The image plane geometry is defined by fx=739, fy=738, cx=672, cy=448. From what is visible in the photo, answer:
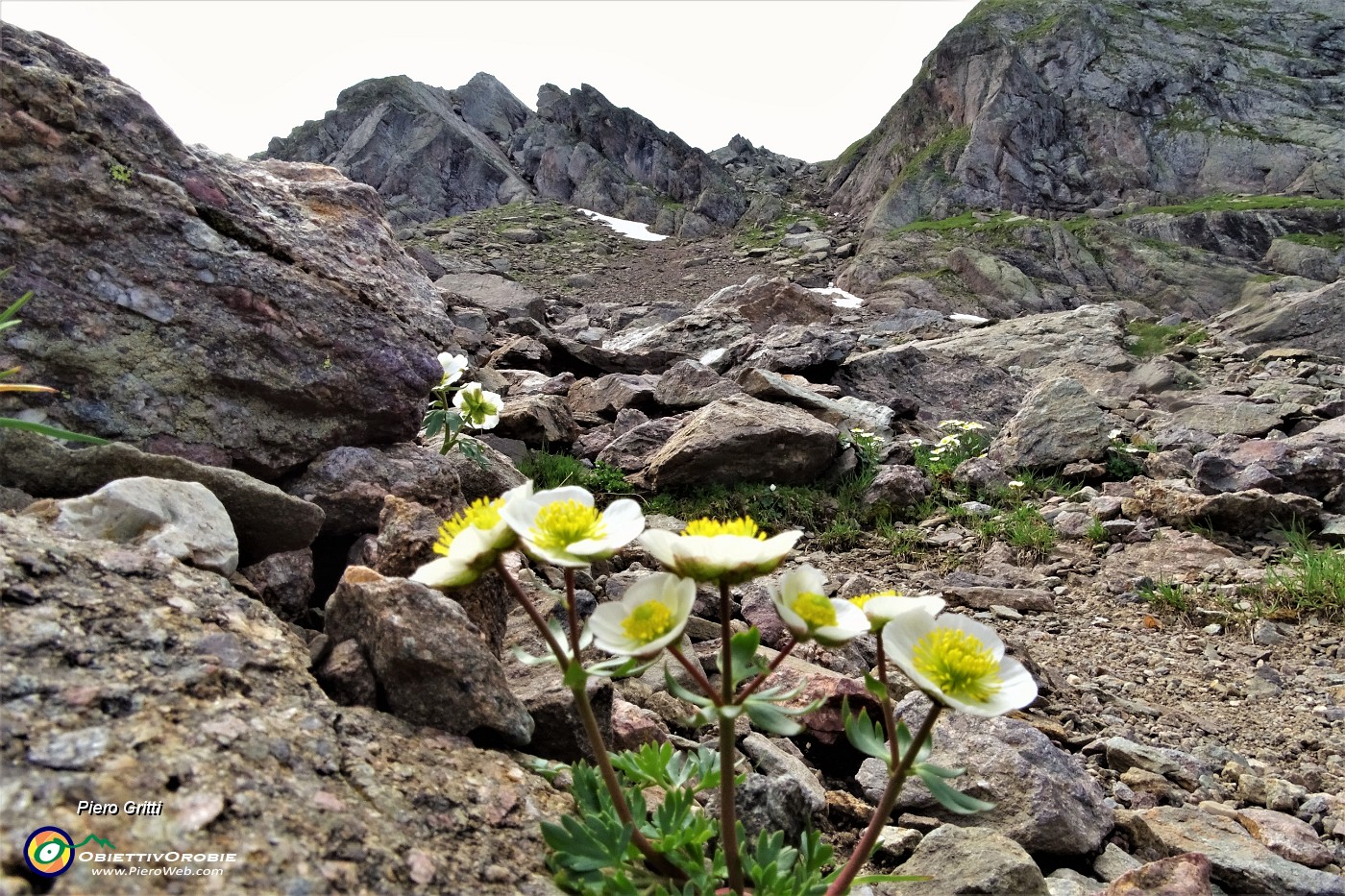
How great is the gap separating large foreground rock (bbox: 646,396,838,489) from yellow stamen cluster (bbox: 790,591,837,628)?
5758 mm

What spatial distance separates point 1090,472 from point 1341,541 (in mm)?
2231

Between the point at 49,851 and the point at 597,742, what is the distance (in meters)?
0.90

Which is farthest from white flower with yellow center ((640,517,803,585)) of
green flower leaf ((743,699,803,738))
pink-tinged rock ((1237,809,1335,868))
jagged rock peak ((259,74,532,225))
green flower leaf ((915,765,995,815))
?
jagged rock peak ((259,74,532,225))

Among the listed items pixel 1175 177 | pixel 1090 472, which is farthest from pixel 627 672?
pixel 1175 177

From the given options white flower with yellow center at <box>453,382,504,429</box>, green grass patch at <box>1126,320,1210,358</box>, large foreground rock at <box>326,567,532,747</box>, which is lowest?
large foreground rock at <box>326,567,532,747</box>

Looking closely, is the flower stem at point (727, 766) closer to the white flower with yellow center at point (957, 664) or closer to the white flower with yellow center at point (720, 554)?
the white flower with yellow center at point (720, 554)

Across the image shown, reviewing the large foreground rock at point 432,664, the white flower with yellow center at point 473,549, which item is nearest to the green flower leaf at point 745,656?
the white flower with yellow center at point 473,549

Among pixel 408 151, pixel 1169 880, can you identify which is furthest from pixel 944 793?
pixel 408 151

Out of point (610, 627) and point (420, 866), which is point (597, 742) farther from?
Answer: point (420, 866)

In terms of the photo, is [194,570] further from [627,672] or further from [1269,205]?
[1269,205]

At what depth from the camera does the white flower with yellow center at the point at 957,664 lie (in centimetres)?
138

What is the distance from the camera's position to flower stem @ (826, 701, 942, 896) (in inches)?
54.3

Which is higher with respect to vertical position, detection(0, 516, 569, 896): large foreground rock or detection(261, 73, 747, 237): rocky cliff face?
detection(261, 73, 747, 237): rocky cliff face

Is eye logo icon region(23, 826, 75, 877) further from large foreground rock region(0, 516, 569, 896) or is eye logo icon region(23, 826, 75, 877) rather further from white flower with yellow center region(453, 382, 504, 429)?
white flower with yellow center region(453, 382, 504, 429)
